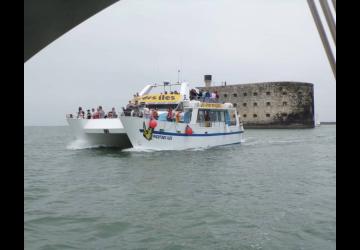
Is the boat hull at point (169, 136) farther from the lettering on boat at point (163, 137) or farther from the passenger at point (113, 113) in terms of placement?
the passenger at point (113, 113)

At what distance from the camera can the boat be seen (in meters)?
20.1

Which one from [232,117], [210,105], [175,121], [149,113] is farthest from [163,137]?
[232,117]

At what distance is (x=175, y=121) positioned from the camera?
19.9 m

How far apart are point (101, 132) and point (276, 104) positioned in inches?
1536

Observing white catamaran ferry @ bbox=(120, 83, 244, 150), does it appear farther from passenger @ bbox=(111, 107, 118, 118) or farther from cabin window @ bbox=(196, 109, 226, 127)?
passenger @ bbox=(111, 107, 118, 118)

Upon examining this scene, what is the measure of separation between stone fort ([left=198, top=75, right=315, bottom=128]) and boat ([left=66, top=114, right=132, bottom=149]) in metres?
35.2

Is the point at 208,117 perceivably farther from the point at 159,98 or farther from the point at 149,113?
the point at 149,113

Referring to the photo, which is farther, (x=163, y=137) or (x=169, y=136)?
(x=169, y=136)

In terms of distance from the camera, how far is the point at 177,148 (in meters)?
20.4

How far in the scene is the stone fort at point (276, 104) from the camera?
180ft

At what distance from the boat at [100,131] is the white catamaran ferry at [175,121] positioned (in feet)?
4.60

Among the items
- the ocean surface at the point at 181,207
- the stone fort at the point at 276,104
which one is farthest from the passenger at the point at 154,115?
the stone fort at the point at 276,104
